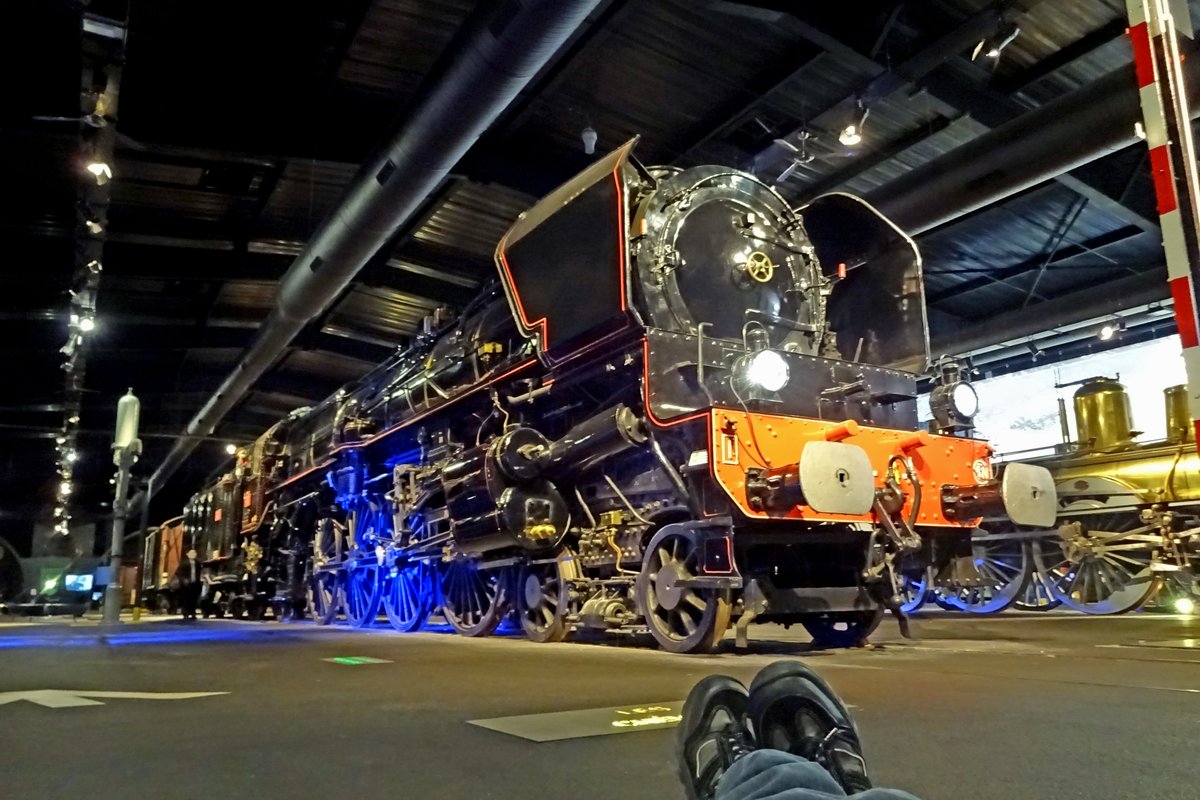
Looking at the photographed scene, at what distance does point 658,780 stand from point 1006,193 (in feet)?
24.4

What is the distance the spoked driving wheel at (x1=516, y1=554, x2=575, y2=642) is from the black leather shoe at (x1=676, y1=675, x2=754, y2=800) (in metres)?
3.81

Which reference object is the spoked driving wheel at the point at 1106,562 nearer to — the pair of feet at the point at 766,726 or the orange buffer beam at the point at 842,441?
the orange buffer beam at the point at 842,441

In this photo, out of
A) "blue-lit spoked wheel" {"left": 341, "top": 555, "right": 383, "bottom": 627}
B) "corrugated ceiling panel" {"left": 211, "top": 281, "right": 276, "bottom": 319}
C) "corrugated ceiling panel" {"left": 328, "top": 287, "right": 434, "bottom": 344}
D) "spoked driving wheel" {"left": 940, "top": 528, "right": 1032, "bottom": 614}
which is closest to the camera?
"blue-lit spoked wheel" {"left": 341, "top": 555, "right": 383, "bottom": 627}

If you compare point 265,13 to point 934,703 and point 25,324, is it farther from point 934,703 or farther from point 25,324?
point 25,324

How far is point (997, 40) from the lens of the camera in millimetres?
6691

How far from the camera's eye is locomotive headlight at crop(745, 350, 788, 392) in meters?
4.71

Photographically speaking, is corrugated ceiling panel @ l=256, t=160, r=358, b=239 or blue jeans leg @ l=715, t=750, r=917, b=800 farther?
corrugated ceiling panel @ l=256, t=160, r=358, b=239

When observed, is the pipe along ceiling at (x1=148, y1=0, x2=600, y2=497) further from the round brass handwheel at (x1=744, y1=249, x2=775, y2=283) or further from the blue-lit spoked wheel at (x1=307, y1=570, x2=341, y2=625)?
the blue-lit spoked wheel at (x1=307, y1=570, x2=341, y2=625)

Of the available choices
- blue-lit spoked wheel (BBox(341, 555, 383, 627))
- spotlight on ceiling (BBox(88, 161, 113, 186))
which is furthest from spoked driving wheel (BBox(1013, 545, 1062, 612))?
spotlight on ceiling (BBox(88, 161, 113, 186))

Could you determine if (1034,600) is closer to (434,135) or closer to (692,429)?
(692,429)

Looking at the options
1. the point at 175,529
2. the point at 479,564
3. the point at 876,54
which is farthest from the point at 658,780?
the point at 175,529

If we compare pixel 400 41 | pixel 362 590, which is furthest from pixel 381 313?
pixel 400 41

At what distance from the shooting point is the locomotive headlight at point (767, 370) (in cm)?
471

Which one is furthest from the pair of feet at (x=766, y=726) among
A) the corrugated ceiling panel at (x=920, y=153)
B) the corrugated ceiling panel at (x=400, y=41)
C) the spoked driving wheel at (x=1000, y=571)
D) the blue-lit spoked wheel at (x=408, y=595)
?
the spoked driving wheel at (x=1000, y=571)
